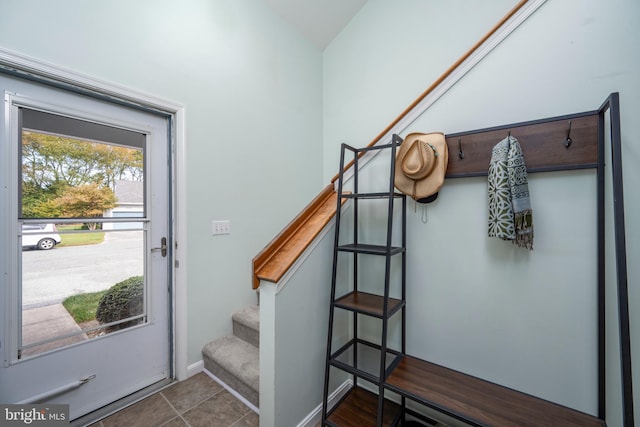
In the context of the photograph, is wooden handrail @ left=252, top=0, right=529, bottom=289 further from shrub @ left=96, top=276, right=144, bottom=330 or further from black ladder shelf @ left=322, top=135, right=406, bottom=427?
shrub @ left=96, top=276, right=144, bottom=330

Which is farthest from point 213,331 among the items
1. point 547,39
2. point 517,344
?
point 547,39

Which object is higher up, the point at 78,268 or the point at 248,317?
the point at 78,268

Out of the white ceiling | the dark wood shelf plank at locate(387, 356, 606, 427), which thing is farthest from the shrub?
the white ceiling

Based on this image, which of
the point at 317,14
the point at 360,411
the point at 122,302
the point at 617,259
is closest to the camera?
the point at 617,259

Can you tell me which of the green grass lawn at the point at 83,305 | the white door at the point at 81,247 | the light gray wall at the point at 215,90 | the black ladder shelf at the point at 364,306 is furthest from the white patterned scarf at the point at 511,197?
the green grass lawn at the point at 83,305

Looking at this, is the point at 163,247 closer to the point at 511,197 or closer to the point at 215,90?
the point at 215,90

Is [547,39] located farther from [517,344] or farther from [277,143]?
[277,143]

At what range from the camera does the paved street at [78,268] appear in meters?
1.34

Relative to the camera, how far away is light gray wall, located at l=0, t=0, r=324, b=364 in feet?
4.56

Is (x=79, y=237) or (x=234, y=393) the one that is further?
(x=234, y=393)

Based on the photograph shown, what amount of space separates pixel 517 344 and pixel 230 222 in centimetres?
199

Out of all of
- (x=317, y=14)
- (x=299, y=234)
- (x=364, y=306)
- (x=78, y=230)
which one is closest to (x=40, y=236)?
(x=78, y=230)

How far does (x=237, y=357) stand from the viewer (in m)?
1.76

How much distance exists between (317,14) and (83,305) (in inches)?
121
